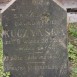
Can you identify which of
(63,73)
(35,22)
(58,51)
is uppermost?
(35,22)

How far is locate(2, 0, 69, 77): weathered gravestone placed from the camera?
18.9 feet

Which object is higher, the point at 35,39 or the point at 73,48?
the point at 35,39

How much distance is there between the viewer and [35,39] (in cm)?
588

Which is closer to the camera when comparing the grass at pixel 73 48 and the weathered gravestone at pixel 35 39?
the weathered gravestone at pixel 35 39

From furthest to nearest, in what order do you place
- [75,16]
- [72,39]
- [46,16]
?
[75,16], [72,39], [46,16]

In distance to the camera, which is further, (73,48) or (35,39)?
(73,48)

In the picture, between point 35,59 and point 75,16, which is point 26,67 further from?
point 75,16

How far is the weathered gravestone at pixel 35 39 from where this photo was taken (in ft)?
18.9

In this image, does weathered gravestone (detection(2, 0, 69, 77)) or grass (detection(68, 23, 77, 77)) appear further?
grass (detection(68, 23, 77, 77))

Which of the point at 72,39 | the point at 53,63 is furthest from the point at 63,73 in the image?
the point at 72,39

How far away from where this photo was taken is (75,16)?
31.4 ft

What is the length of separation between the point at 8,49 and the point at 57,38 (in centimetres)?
80

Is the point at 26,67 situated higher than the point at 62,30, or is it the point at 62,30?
the point at 62,30

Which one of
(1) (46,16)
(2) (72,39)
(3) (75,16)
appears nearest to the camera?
(1) (46,16)
